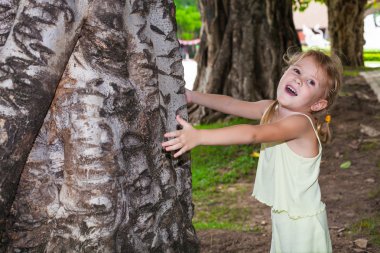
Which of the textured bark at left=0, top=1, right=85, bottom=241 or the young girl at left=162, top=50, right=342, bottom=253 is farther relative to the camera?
the young girl at left=162, top=50, right=342, bottom=253

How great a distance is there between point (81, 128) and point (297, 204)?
1316 millimetres

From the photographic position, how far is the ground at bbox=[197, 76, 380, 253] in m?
4.25

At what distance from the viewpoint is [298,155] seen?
3.07 meters

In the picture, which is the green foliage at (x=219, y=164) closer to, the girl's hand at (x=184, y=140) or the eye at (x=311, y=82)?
the eye at (x=311, y=82)

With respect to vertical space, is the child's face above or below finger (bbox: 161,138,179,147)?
above

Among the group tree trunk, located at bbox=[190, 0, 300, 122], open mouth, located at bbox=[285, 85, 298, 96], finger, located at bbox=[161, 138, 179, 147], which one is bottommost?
finger, located at bbox=[161, 138, 179, 147]

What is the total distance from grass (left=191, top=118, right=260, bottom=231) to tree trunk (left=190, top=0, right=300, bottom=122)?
812 millimetres

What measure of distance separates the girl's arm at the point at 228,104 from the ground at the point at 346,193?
120cm

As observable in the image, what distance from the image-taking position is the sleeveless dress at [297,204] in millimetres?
3084

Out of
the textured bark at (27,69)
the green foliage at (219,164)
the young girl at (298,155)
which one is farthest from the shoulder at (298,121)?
the green foliage at (219,164)

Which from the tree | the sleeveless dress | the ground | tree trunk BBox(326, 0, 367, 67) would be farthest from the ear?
tree trunk BBox(326, 0, 367, 67)

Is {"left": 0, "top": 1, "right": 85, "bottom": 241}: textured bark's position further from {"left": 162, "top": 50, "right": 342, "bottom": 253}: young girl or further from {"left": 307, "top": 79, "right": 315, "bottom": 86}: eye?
{"left": 307, "top": 79, "right": 315, "bottom": 86}: eye

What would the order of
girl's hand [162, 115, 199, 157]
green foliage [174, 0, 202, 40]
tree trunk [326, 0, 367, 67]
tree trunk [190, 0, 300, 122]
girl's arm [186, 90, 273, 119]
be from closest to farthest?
girl's hand [162, 115, 199, 157] < girl's arm [186, 90, 273, 119] < tree trunk [190, 0, 300, 122] < tree trunk [326, 0, 367, 67] < green foliage [174, 0, 202, 40]

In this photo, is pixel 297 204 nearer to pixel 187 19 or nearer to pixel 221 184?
pixel 221 184
